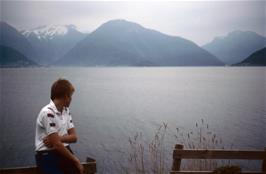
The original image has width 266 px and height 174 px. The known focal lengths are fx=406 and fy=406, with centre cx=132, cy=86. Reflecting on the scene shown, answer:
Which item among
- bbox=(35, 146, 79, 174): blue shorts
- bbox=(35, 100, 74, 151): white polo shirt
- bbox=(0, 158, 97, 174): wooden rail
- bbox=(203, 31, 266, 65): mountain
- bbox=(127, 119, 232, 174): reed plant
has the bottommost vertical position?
bbox=(127, 119, 232, 174): reed plant

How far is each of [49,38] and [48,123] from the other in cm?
3038

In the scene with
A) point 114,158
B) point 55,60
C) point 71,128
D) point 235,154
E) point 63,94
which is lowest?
point 114,158

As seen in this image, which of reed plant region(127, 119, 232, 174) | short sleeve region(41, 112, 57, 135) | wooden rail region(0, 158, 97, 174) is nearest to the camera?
short sleeve region(41, 112, 57, 135)

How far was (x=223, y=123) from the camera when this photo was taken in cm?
1612

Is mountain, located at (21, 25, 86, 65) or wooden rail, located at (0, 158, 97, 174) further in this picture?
mountain, located at (21, 25, 86, 65)

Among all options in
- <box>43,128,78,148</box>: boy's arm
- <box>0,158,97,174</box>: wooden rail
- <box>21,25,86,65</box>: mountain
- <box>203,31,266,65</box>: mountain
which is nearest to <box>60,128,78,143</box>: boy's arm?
<box>43,128,78,148</box>: boy's arm

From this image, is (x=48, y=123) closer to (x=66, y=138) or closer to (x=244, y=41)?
(x=66, y=138)

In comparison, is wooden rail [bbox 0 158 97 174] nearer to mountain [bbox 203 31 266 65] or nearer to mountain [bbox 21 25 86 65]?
mountain [bbox 203 31 266 65]

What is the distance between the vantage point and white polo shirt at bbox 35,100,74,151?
240 centimetres

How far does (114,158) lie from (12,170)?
25.4 feet

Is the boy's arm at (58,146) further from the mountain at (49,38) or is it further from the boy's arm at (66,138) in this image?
the mountain at (49,38)

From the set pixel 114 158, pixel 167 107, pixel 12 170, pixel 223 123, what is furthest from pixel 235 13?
pixel 12 170

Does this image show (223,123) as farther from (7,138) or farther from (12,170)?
(12,170)

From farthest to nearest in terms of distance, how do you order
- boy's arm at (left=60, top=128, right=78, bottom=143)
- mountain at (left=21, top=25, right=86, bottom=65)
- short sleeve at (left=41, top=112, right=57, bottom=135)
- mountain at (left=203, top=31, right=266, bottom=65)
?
mountain at (left=21, top=25, right=86, bottom=65), mountain at (left=203, top=31, right=266, bottom=65), boy's arm at (left=60, top=128, right=78, bottom=143), short sleeve at (left=41, top=112, right=57, bottom=135)
